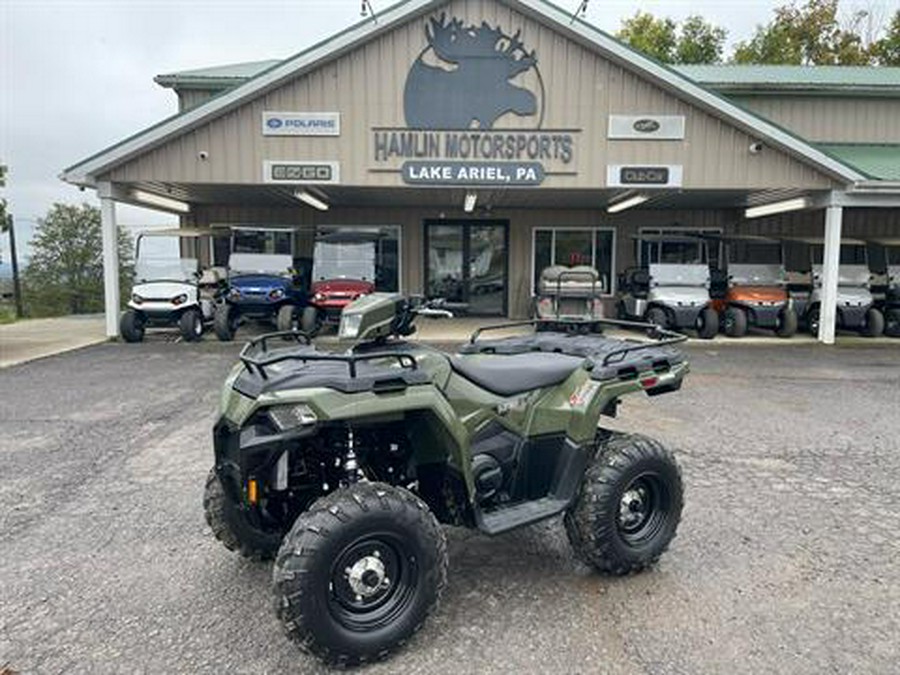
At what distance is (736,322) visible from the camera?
12859 millimetres

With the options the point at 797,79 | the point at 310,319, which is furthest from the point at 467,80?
the point at 797,79

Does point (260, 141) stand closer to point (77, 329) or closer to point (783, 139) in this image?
point (77, 329)

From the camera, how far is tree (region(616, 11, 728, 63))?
1213 inches

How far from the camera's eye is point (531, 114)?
11.6 meters

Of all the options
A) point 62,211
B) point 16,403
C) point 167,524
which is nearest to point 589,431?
point 167,524

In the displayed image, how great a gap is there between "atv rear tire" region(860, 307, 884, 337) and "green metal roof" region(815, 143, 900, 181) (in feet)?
8.90

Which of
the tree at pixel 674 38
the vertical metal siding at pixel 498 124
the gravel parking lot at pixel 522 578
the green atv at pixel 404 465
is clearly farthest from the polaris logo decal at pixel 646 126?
the tree at pixel 674 38

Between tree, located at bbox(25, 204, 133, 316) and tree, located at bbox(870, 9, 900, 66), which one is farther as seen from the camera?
tree, located at bbox(25, 204, 133, 316)

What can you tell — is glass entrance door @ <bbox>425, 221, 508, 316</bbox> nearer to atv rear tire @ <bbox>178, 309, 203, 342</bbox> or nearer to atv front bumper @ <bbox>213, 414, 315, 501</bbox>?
atv rear tire @ <bbox>178, 309, 203, 342</bbox>

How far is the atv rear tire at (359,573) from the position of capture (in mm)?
2383

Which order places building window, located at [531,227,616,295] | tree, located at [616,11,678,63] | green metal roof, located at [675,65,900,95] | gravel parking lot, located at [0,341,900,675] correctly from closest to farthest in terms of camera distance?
1. gravel parking lot, located at [0,341,900,675]
2. green metal roof, located at [675,65,900,95]
3. building window, located at [531,227,616,295]
4. tree, located at [616,11,678,63]

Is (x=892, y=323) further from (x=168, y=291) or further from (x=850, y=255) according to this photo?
(x=168, y=291)

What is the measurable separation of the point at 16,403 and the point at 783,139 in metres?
12.3

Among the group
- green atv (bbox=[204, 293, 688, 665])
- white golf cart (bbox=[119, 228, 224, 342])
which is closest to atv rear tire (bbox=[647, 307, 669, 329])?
white golf cart (bbox=[119, 228, 224, 342])
